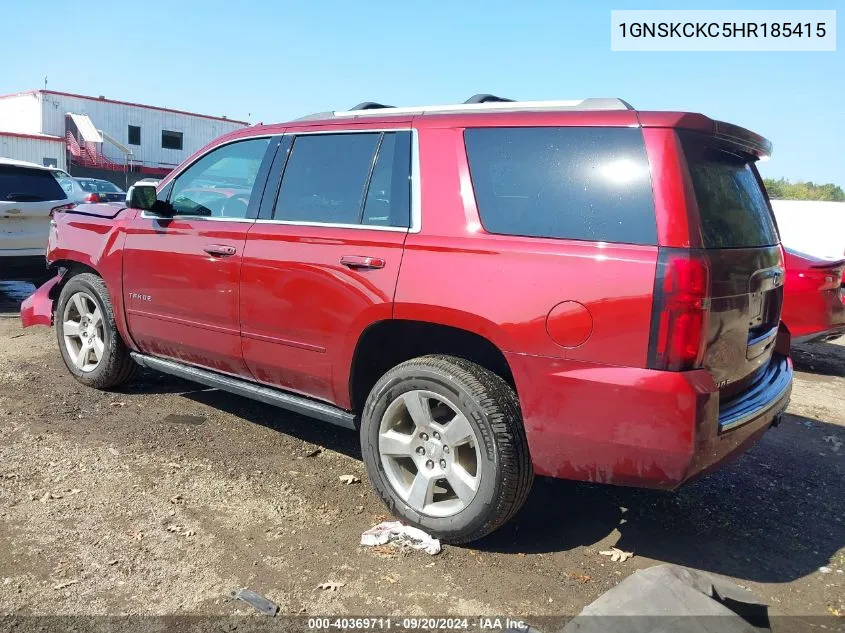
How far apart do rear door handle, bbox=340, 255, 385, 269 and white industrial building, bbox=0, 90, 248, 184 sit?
112 feet

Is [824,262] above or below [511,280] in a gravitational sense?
above

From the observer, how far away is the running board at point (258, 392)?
3676 mm

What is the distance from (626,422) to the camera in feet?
8.84

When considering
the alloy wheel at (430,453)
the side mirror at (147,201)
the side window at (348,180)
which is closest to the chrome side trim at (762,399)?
the alloy wheel at (430,453)

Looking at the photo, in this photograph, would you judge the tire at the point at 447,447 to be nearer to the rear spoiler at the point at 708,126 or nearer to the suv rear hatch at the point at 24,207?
the rear spoiler at the point at 708,126

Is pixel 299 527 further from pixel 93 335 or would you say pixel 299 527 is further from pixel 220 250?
pixel 93 335

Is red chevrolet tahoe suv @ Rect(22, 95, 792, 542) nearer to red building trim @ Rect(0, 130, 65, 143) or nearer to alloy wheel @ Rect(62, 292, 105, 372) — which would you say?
alloy wheel @ Rect(62, 292, 105, 372)

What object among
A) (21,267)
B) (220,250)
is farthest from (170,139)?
(220,250)

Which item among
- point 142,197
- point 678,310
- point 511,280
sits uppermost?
point 142,197

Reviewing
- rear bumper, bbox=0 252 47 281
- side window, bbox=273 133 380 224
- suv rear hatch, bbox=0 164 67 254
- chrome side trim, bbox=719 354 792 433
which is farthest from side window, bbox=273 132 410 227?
suv rear hatch, bbox=0 164 67 254

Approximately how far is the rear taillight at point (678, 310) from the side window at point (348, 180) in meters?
1.29

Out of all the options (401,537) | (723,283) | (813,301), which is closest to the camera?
(723,283)

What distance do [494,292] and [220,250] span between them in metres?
1.86

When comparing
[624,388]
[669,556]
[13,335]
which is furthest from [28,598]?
[13,335]
